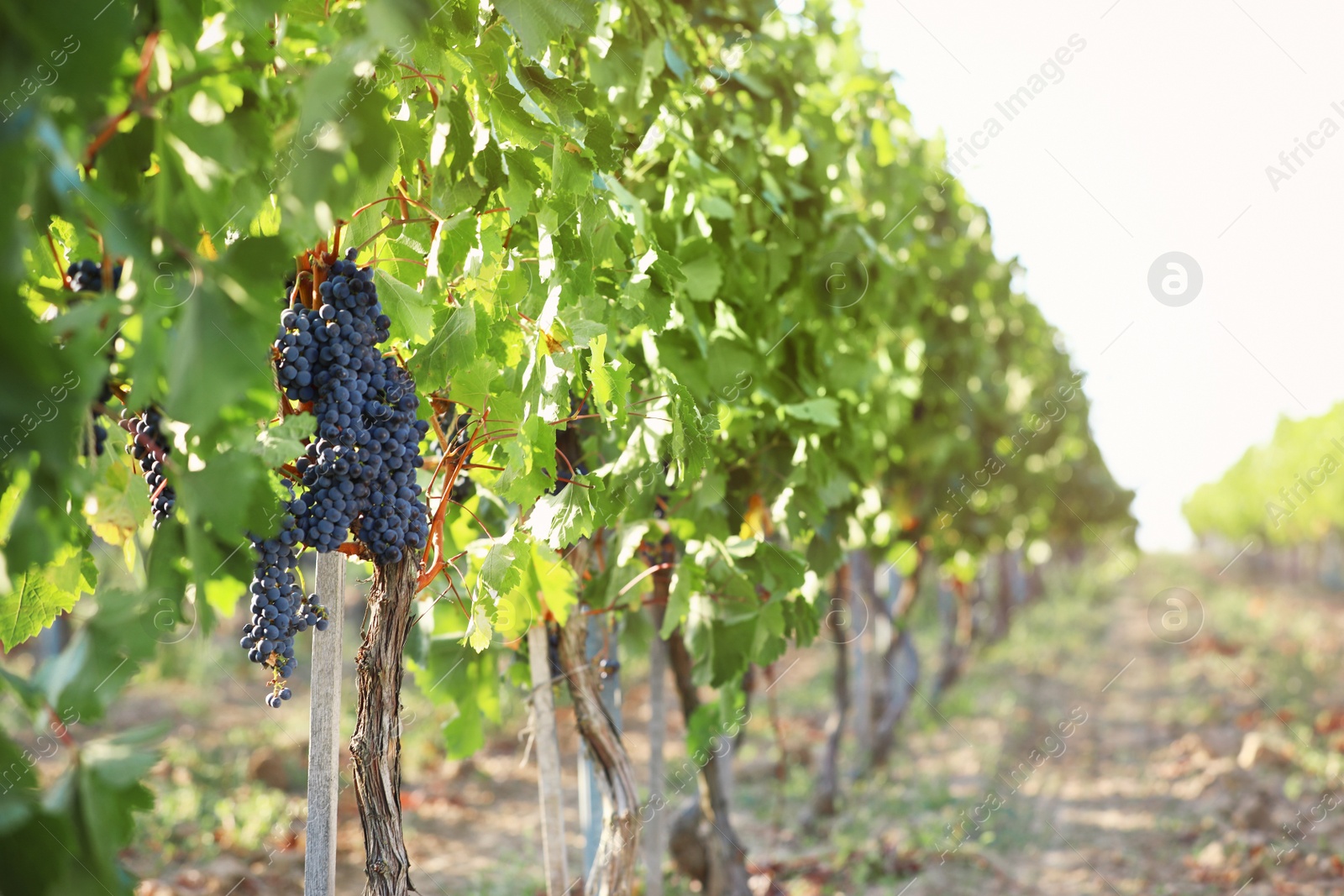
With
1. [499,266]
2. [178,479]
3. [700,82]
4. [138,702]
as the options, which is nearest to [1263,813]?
[700,82]

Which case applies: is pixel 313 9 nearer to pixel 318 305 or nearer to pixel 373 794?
pixel 318 305

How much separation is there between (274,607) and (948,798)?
6123mm

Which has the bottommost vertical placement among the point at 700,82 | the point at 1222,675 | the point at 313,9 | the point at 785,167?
the point at 1222,675

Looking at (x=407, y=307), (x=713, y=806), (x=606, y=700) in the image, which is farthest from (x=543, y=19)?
(x=713, y=806)

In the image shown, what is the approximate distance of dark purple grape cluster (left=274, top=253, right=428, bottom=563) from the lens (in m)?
1.61

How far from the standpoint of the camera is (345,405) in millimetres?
1609

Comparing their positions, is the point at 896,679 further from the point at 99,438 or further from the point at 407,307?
the point at 99,438

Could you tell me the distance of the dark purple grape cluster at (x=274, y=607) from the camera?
166 cm

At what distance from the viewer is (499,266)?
6.22 feet

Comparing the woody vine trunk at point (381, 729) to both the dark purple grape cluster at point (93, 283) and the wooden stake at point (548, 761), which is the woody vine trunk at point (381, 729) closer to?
the dark purple grape cluster at point (93, 283)

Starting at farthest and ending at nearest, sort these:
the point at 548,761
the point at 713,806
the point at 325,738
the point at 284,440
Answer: the point at 713,806, the point at 548,761, the point at 325,738, the point at 284,440

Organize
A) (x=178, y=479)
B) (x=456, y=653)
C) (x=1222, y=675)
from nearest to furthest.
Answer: (x=178, y=479) < (x=456, y=653) < (x=1222, y=675)

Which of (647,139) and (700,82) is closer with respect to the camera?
(647,139)

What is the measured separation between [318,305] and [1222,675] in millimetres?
13574
